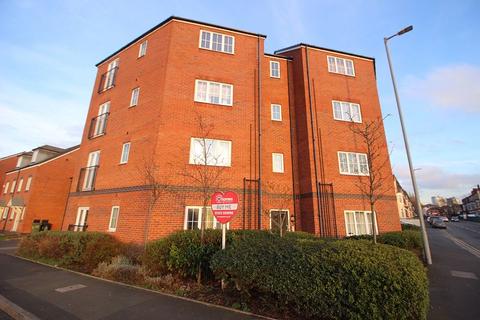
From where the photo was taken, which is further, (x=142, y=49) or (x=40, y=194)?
(x=40, y=194)

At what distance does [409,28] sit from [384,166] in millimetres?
7767

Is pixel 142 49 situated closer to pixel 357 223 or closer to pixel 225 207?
pixel 225 207

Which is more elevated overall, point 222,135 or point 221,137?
point 222,135

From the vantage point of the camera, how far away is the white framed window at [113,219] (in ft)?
41.3

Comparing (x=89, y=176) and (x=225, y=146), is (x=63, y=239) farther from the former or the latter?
(x=225, y=146)

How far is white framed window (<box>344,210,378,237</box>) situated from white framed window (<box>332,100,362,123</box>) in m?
5.95

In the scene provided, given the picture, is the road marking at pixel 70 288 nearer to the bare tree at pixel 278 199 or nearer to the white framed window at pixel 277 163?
the bare tree at pixel 278 199

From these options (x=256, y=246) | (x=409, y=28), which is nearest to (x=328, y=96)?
(x=409, y=28)

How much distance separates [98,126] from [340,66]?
17165 mm

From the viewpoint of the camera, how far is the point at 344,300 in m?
4.48

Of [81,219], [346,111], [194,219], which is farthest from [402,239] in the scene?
[81,219]

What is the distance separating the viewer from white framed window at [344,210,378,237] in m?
13.9

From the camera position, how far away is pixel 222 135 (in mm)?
13164

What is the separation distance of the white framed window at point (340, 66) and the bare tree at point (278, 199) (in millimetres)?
9085
